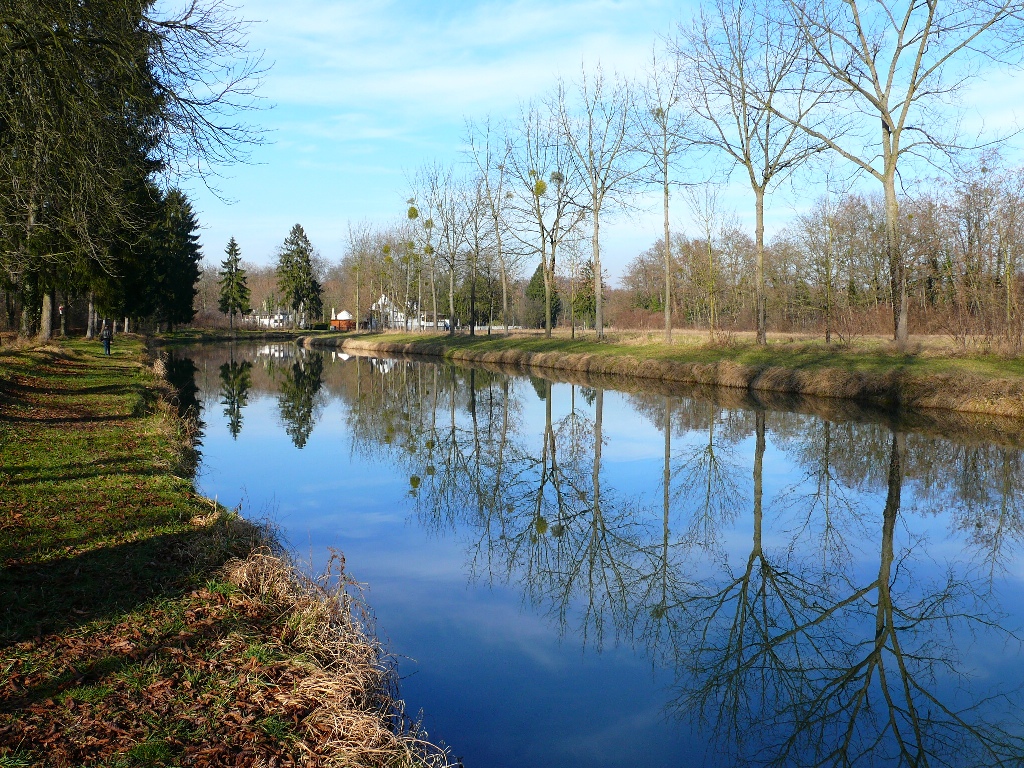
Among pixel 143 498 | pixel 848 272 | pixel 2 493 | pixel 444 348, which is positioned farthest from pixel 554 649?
pixel 444 348

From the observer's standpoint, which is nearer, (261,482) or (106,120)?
(106,120)

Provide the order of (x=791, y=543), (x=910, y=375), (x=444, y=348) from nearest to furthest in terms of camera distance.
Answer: (x=791, y=543), (x=910, y=375), (x=444, y=348)

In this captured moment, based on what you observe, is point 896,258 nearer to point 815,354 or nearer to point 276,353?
point 815,354

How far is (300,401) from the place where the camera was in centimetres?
2245

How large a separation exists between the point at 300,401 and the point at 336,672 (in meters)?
18.6

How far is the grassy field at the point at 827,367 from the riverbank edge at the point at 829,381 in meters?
0.02

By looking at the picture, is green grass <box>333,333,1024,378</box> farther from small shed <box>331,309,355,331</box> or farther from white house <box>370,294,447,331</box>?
small shed <box>331,309,355,331</box>

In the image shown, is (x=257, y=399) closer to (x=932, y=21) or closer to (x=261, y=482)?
(x=261, y=482)

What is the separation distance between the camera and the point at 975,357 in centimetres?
1909

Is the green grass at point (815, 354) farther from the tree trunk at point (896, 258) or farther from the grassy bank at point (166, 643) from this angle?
the grassy bank at point (166, 643)

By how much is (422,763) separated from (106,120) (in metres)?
8.47

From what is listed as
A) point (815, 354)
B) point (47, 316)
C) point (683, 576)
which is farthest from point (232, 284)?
point (683, 576)

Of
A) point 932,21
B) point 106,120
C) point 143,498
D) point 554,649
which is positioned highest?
point 932,21

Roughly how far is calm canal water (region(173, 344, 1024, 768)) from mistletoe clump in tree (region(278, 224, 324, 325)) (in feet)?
212
